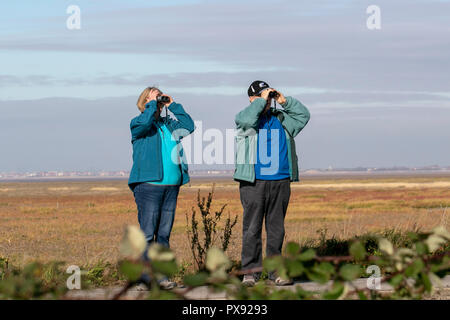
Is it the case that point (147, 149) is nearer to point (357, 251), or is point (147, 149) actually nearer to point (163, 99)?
point (163, 99)

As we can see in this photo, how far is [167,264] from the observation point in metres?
2.08

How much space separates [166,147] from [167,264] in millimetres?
4672

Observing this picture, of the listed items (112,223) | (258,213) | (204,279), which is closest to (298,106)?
(258,213)

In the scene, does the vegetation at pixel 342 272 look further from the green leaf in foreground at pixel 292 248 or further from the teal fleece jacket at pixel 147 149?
the teal fleece jacket at pixel 147 149

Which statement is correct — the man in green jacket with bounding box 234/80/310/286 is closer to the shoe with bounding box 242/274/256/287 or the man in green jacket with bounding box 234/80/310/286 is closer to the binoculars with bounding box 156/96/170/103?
the shoe with bounding box 242/274/256/287

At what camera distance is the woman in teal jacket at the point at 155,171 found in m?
6.61

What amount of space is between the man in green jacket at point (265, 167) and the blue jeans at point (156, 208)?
74 centimetres

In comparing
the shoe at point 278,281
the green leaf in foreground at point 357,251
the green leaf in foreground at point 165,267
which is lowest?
the shoe at point 278,281

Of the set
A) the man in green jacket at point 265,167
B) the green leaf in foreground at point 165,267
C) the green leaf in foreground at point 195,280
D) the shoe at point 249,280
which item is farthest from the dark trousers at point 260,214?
the green leaf in foreground at point 165,267

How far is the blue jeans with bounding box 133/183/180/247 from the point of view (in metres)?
6.63

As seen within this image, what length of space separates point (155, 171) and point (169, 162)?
174 millimetres

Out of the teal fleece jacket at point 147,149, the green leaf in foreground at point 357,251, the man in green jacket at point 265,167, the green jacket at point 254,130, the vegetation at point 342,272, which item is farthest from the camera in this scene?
the man in green jacket at point 265,167

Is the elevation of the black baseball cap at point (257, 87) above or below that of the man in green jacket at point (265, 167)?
above
